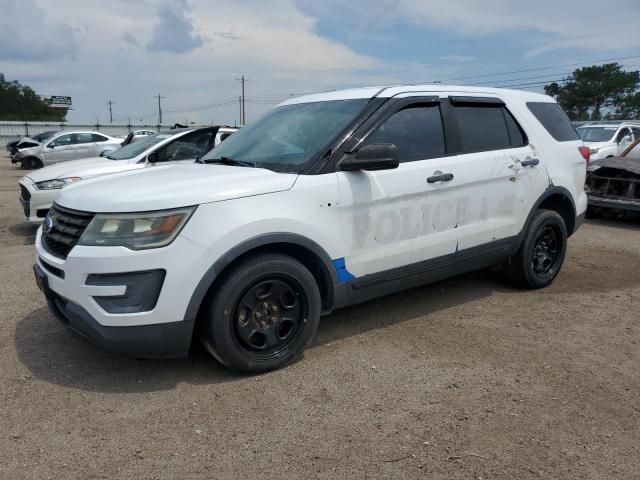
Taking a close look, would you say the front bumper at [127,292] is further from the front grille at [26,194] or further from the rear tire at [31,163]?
the rear tire at [31,163]

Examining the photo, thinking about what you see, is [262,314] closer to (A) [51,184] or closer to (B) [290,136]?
(B) [290,136]

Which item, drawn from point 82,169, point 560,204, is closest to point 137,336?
point 560,204

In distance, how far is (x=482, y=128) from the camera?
467cm

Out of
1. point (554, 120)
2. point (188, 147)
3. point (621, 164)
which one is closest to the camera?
point (554, 120)

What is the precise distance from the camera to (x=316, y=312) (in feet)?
12.1

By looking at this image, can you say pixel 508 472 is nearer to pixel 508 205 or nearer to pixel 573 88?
pixel 508 205

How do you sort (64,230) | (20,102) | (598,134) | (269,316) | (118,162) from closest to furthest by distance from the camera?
(64,230) → (269,316) → (118,162) → (598,134) → (20,102)

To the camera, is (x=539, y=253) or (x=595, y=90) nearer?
(x=539, y=253)

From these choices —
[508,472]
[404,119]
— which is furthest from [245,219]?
[508,472]

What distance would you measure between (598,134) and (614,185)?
19.9 ft

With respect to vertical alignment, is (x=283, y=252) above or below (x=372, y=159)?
below

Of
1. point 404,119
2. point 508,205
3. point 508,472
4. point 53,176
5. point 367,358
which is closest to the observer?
point 508,472

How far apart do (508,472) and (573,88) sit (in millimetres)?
65081

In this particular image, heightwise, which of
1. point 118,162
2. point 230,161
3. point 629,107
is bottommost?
point 118,162
